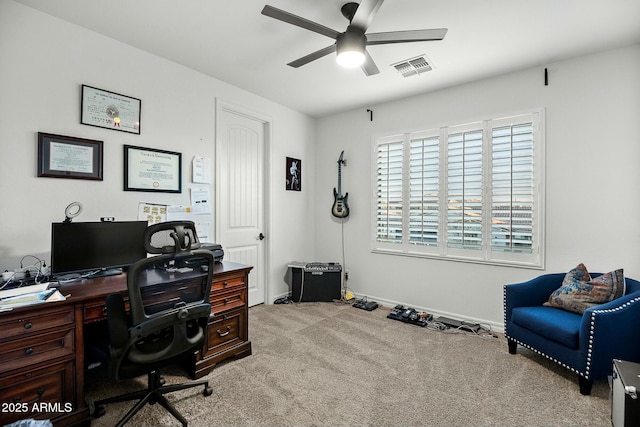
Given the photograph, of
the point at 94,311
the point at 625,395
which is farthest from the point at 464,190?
the point at 94,311

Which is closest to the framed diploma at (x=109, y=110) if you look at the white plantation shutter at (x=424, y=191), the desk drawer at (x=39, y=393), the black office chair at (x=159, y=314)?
the black office chair at (x=159, y=314)

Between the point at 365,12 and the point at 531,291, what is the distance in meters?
2.64

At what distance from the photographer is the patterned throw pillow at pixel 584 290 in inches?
90.7

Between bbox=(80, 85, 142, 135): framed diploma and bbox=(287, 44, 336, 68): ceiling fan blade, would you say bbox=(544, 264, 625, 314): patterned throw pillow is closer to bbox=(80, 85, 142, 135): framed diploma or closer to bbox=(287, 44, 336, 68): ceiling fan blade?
bbox=(287, 44, 336, 68): ceiling fan blade

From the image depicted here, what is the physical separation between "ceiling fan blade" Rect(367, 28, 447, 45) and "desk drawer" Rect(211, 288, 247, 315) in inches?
87.4

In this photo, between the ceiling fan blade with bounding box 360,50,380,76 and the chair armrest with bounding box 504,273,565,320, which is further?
the chair armrest with bounding box 504,273,565,320

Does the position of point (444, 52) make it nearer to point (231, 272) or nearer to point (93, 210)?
point (231, 272)

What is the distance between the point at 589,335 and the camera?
2039 millimetres

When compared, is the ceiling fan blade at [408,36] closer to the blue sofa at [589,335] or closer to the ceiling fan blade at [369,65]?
the ceiling fan blade at [369,65]

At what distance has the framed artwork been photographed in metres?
4.39

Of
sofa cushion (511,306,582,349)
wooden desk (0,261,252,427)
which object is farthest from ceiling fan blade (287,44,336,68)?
sofa cushion (511,306,582,349)

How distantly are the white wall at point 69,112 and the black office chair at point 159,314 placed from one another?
123 centimetres

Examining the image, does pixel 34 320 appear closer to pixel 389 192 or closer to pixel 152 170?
pixel 152 170

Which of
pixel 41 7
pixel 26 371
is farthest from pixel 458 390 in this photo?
pixel 41 7
